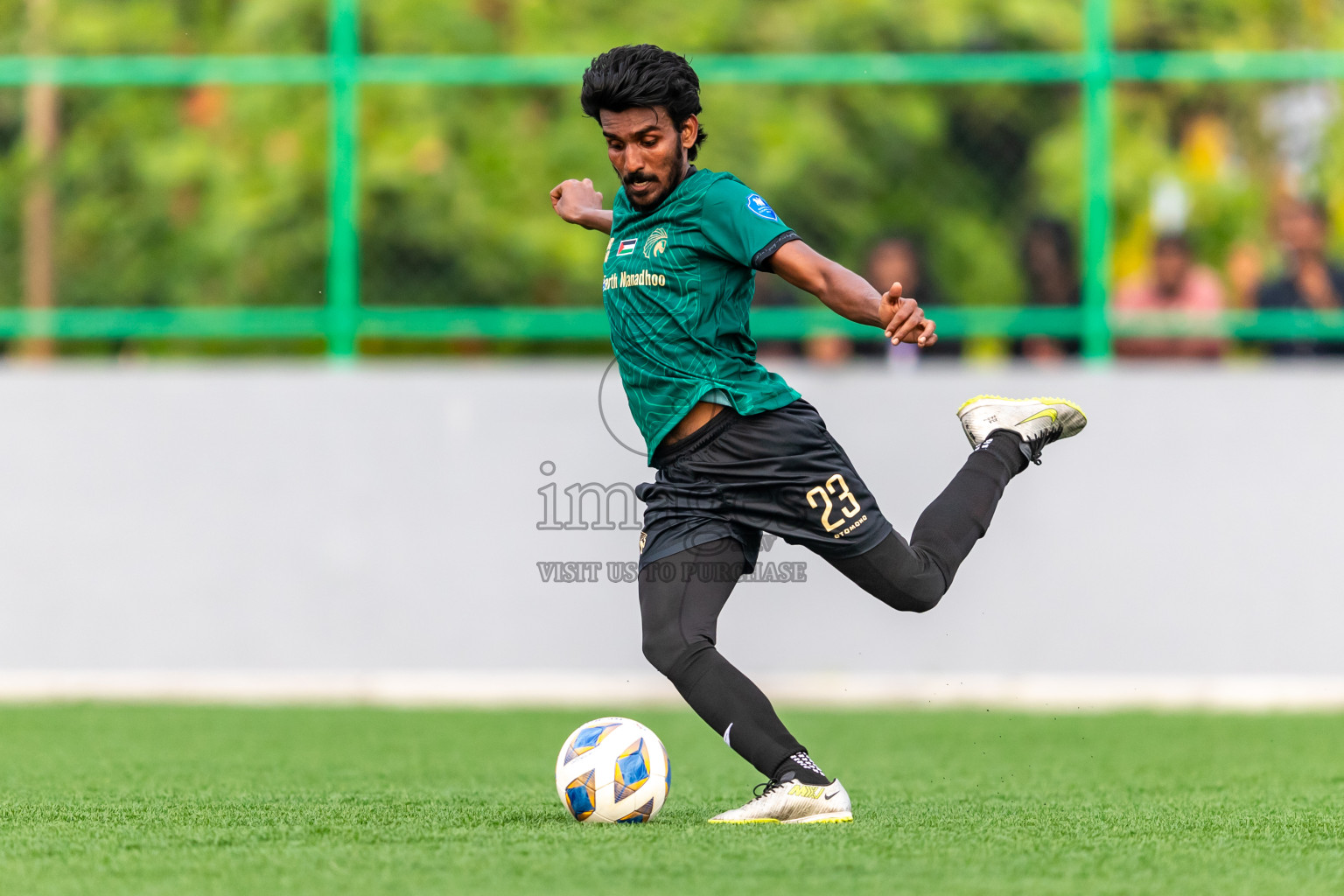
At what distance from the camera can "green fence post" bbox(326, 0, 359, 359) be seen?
822 centimetres

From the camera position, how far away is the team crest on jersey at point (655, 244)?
430cm

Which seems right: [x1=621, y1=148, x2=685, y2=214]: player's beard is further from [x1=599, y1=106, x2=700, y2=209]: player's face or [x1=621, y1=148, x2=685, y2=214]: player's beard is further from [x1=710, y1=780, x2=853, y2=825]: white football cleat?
[x1=710, y1=780, x2=853, y2=825]: white football cleat

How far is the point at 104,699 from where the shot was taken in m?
7.98

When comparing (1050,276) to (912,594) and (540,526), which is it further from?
(912,594)

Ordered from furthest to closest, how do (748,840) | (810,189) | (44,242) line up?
(810,189) < (44,242) < (748,840)

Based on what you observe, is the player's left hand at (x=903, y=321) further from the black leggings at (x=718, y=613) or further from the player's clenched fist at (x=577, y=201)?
the player's clenched fist at (x=577, y=201)

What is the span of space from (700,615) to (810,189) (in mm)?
5891

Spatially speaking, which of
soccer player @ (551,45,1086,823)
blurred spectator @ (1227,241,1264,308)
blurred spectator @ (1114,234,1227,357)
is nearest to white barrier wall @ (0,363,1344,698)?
blurred spectator @ (1114,234,1227,357)

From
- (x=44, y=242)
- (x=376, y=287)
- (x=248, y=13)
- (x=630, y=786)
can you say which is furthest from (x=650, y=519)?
(x=248, y=13)

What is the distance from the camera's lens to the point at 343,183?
8258 mm

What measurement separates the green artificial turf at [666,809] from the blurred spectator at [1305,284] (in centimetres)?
181

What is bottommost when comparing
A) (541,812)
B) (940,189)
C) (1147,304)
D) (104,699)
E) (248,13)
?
(104,699)

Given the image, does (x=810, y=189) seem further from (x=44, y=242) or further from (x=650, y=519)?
(x=650, y=519)

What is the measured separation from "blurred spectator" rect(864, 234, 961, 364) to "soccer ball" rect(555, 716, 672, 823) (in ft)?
12.9
